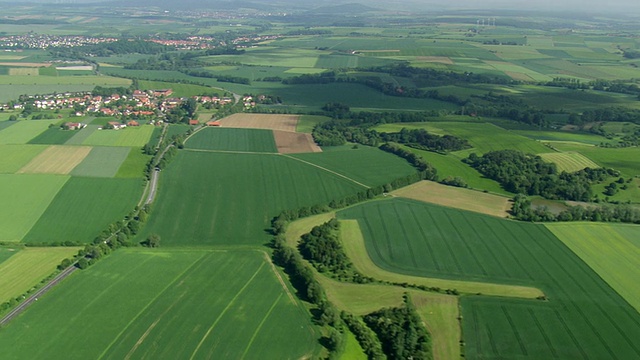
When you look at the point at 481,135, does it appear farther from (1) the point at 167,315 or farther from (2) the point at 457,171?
(1) the point at 167,315

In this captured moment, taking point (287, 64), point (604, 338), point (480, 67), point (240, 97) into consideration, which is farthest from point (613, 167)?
point (287, 64)

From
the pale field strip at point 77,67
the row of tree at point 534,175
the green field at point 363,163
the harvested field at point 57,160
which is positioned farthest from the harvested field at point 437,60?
the harvested field at point 57,160

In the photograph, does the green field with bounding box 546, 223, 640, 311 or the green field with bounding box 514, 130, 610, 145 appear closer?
the green field with bounding box 546, 223, 640, 311

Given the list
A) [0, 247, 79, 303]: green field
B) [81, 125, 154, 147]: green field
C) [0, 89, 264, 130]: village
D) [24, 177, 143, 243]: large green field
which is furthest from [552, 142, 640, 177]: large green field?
[0, 247, 79, 303]: green field

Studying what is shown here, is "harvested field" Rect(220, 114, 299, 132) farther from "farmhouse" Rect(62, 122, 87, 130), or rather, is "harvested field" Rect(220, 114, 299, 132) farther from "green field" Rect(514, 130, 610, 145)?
"green field" Rect(514, 130, 610, 145)

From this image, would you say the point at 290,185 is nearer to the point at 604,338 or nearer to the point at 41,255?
the point at 41,255

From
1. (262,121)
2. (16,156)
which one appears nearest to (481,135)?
(262,121)

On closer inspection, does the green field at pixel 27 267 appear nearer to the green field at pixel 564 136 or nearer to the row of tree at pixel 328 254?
the row of tree at pixel 328 254
